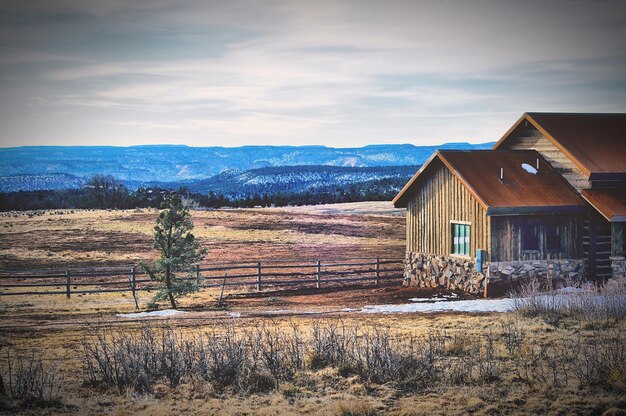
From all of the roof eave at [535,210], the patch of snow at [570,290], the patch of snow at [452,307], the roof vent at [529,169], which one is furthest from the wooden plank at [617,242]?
the patch of snow at [452,307]

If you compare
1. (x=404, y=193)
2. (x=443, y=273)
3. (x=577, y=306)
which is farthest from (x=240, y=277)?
(x=577, y=306)

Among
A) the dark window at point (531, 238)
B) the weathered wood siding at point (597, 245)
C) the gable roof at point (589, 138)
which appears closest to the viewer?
the dark window at point (531, 238)

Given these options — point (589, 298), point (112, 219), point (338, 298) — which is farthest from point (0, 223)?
point (589, 298)

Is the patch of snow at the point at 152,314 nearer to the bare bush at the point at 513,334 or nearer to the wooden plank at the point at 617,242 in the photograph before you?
the bare bush at the point at 513,334

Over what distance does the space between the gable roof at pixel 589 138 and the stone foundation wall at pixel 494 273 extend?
344 cm

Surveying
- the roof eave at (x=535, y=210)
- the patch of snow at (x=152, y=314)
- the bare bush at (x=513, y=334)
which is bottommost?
the patch of snow at (x=152, y=314)

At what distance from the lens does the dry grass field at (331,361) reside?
11.3 m

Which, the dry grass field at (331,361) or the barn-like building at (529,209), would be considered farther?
the barn-like building at (529,209)

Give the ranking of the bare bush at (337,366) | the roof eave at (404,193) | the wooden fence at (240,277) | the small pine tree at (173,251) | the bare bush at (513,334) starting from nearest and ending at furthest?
the bare bush at (337,366)
the bare bush at (513,334)
the small pine tree at (173,251)
the roof eave at (404,193)
the wooden fence at (240,277)

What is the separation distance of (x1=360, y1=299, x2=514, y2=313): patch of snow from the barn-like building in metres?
1.73

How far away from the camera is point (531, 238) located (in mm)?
24203

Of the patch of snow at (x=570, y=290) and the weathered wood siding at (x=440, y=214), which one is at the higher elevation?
the weathered wood siding at (x=440, y=214)

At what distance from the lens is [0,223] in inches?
2643

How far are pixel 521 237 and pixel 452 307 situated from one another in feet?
A: 13.8
